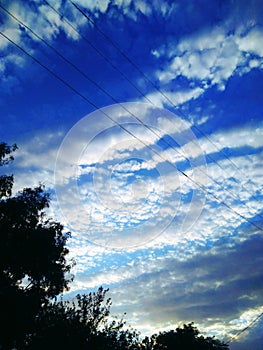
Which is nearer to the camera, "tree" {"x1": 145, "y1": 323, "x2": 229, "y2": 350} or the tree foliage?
the tree foliage

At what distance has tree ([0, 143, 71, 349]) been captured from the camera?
2144 cm

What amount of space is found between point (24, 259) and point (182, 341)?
51452 mm

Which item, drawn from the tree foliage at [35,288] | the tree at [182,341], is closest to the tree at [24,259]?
the tree foliage at [35,288]

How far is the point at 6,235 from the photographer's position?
74.5 feet

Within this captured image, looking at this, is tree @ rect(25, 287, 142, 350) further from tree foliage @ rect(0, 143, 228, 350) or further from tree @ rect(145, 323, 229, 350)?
tree @ rect(145, 323, 229, 350)

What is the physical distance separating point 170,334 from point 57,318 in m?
44.7

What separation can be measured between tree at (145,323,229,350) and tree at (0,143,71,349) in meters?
45.3

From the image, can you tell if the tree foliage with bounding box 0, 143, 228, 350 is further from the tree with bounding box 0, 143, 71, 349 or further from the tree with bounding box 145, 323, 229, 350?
the tree with bounding box 145, 323, 229, 350

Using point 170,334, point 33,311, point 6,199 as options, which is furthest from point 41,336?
point 170,334

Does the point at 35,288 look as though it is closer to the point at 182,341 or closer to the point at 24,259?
the point at 24,259

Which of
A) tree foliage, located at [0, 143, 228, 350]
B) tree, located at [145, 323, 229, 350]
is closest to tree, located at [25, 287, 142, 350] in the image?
tree foliage, located at [0, 143, 228, 350]

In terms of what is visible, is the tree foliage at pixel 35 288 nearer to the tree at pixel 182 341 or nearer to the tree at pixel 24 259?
the tree at pixel 24 259

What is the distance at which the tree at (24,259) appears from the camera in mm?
21438

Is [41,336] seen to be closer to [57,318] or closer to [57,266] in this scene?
[57,318]
